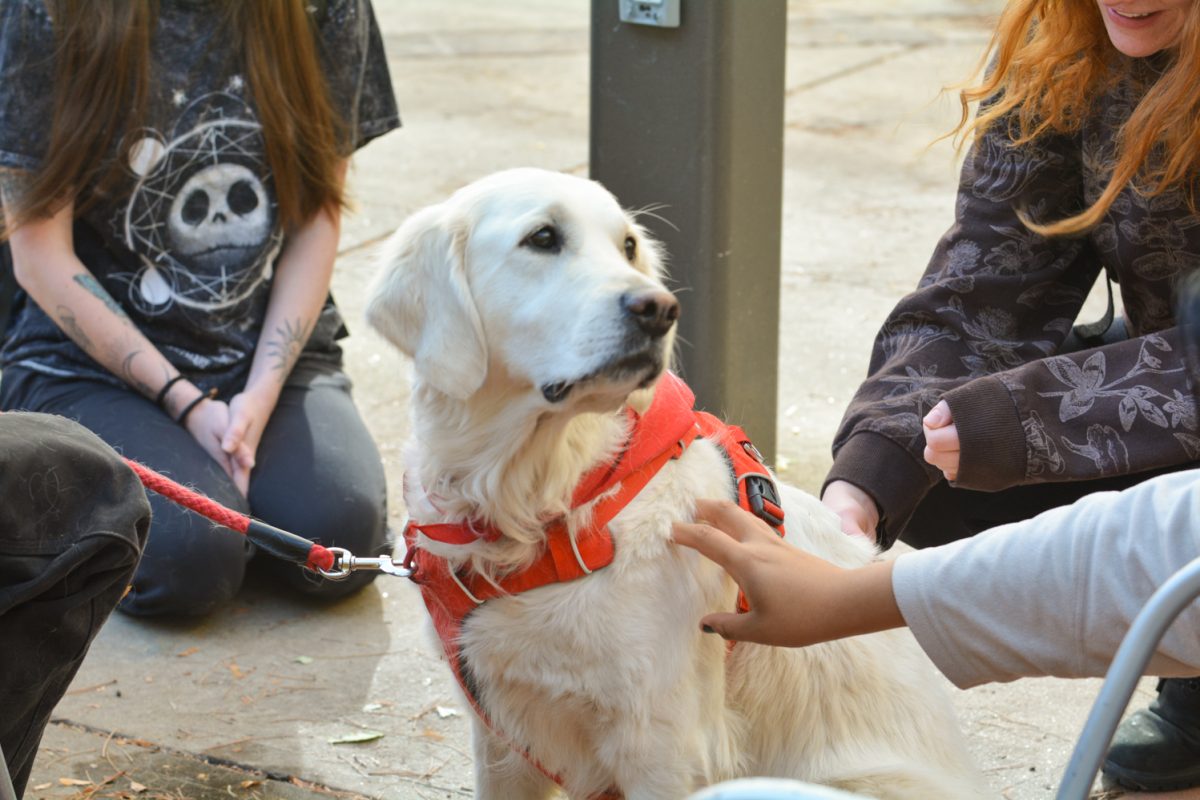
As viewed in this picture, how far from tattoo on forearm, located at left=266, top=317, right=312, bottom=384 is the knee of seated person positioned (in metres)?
0.44

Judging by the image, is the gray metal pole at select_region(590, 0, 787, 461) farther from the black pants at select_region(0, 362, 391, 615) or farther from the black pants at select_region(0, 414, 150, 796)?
the black pants at select_region(0, 414, 150, 796)

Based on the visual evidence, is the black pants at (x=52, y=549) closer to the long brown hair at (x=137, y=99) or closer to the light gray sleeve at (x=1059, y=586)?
the light gray sleeve at (x=1059, y=586)

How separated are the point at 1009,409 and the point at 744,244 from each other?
4.57 ft

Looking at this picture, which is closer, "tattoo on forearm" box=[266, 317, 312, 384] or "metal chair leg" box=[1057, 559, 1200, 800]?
"metal chair leg" box=[1057, 559, 1200, 800]

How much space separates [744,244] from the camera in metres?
3.52

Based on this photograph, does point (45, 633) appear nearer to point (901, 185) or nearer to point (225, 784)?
point (225, 784)

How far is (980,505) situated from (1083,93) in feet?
2.56

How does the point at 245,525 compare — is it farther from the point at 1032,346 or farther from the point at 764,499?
the point at 1032,346

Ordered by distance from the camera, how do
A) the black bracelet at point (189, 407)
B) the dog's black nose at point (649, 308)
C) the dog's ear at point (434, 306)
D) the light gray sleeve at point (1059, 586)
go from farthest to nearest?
the black bracelet at point (189, 407) → the dog's ear at point (434, 306) → the dog's black nose at point (649, 308) → the light gray sleeve at point (1059, 586)

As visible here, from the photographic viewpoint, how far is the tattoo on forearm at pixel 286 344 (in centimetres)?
334

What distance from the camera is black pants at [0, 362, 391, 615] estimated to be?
10.2 feet

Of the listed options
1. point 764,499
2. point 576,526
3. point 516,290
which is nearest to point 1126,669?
point 764,499

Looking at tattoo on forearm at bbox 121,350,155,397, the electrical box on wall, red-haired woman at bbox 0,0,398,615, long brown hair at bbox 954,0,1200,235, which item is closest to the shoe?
long brown hair at bbox 954,0,1200,235

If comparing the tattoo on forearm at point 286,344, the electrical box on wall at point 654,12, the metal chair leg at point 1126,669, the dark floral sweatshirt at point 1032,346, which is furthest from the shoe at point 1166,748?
the tattoo on forearm at point 286,344
